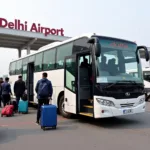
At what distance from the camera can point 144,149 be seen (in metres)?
5.38

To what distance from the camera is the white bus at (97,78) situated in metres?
7.79

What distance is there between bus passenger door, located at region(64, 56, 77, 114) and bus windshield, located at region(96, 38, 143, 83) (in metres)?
1.34

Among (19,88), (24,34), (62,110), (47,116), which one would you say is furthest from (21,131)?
(24,34)

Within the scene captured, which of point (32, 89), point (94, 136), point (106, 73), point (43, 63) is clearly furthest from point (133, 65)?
point (32, 89)

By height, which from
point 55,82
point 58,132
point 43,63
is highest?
point 43,63

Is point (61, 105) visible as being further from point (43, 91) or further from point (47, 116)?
point (47, 116)

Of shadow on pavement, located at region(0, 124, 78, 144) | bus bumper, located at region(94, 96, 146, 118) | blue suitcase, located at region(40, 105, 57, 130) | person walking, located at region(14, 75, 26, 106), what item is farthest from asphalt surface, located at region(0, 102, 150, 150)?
person walking, located at region(14, 75, 26, 106)

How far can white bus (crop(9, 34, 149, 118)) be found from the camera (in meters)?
7.79

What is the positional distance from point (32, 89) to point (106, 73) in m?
7.18

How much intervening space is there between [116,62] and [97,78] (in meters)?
1.07

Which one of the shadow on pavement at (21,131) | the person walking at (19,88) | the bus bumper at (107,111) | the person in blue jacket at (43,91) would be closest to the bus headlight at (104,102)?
the bus bumper at (107,111)

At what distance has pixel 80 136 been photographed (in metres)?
6.75

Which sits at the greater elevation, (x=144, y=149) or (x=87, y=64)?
(x=87, y=64)

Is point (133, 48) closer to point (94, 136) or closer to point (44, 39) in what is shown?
point (94, 136)
